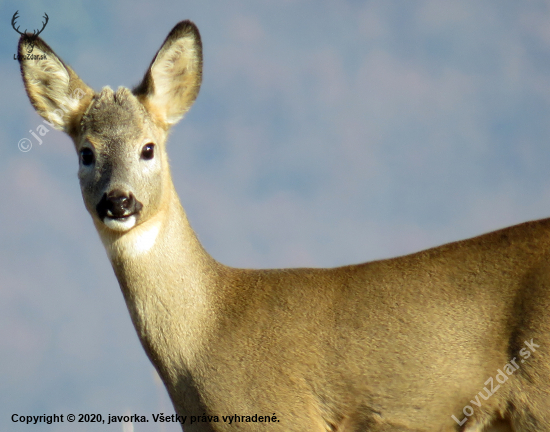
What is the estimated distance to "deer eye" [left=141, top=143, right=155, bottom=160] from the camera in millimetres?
6705

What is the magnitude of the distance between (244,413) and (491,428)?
1.82 metres

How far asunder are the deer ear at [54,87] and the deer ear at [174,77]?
1.85 feet

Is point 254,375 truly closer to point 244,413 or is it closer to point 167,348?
point 244,413

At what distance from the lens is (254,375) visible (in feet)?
19.2

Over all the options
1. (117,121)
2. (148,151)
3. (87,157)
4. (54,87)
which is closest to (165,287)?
(148,151)

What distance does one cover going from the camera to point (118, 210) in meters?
6.13

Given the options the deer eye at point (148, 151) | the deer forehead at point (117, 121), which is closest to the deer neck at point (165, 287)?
the deer eye at point (148, 151)

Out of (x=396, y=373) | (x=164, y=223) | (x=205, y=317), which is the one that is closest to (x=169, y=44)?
(x=164, y=223)

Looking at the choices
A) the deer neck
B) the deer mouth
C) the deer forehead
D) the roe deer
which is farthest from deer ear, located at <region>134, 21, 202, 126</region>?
the deer mouth

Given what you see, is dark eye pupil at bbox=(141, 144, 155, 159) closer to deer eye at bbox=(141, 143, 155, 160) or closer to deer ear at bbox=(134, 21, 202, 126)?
deer eye at bbox=(141, 143, 155, 160)

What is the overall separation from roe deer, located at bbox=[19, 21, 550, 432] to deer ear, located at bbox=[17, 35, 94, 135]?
0.65 m

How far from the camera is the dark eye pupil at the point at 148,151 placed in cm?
671

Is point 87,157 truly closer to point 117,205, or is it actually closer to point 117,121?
point 117,121

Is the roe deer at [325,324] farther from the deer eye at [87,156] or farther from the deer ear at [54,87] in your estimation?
the deer ear at [54,87]
